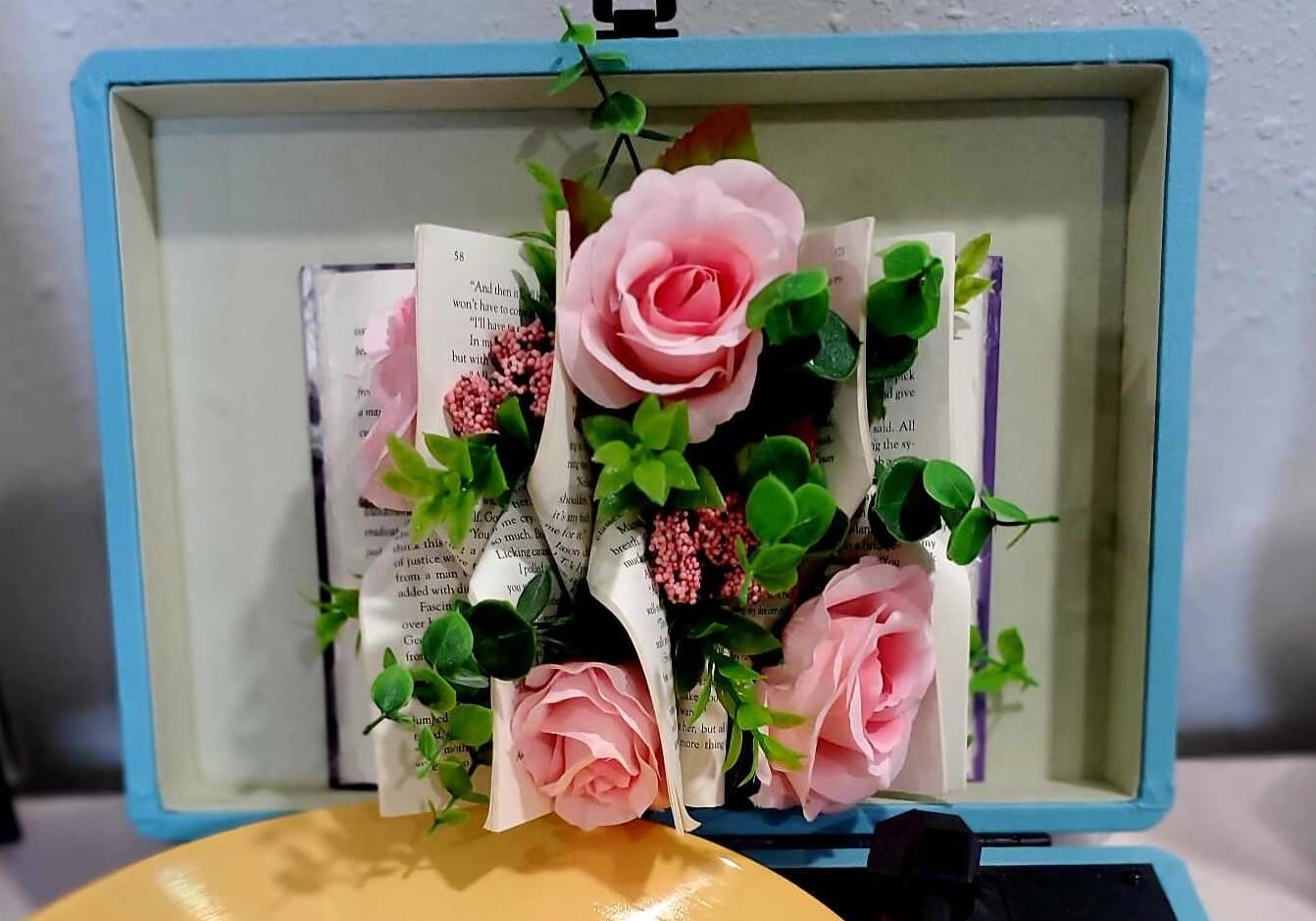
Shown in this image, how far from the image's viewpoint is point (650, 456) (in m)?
0.38

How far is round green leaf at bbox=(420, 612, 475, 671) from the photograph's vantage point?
0.38 meters

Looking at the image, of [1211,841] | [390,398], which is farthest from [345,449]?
[1211,841]

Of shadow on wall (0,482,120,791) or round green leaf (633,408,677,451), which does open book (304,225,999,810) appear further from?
shadow on wall (0,482,120,791)

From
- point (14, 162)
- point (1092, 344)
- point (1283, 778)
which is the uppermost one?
point (14, 162)

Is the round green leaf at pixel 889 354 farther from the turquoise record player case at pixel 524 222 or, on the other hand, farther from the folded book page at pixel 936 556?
the turquoise record player case at pixel 524 222

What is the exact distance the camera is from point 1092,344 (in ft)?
1.68

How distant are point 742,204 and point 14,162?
1.49ft

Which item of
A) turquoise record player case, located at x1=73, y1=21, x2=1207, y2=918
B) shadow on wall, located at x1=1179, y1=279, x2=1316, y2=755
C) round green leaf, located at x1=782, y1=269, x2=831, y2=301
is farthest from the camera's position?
shadow on wall, located at x1=1179, y1=279, x2=1316, y2=755

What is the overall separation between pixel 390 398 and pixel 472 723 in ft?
0.45

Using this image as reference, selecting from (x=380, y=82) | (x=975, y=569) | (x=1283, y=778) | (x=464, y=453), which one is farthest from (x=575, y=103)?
(x=1283, y=778)

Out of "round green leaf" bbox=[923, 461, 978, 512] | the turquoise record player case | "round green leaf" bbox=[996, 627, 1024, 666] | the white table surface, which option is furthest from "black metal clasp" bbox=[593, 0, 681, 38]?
A: the white table surface

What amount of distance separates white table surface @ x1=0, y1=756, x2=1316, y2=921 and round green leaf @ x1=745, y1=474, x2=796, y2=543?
35cm

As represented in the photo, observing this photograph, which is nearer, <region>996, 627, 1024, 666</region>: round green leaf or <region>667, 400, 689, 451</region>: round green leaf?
<region>667, 400, 689, 451</region>: round green leaf

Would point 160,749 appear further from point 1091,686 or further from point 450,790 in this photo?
point 1091,686
